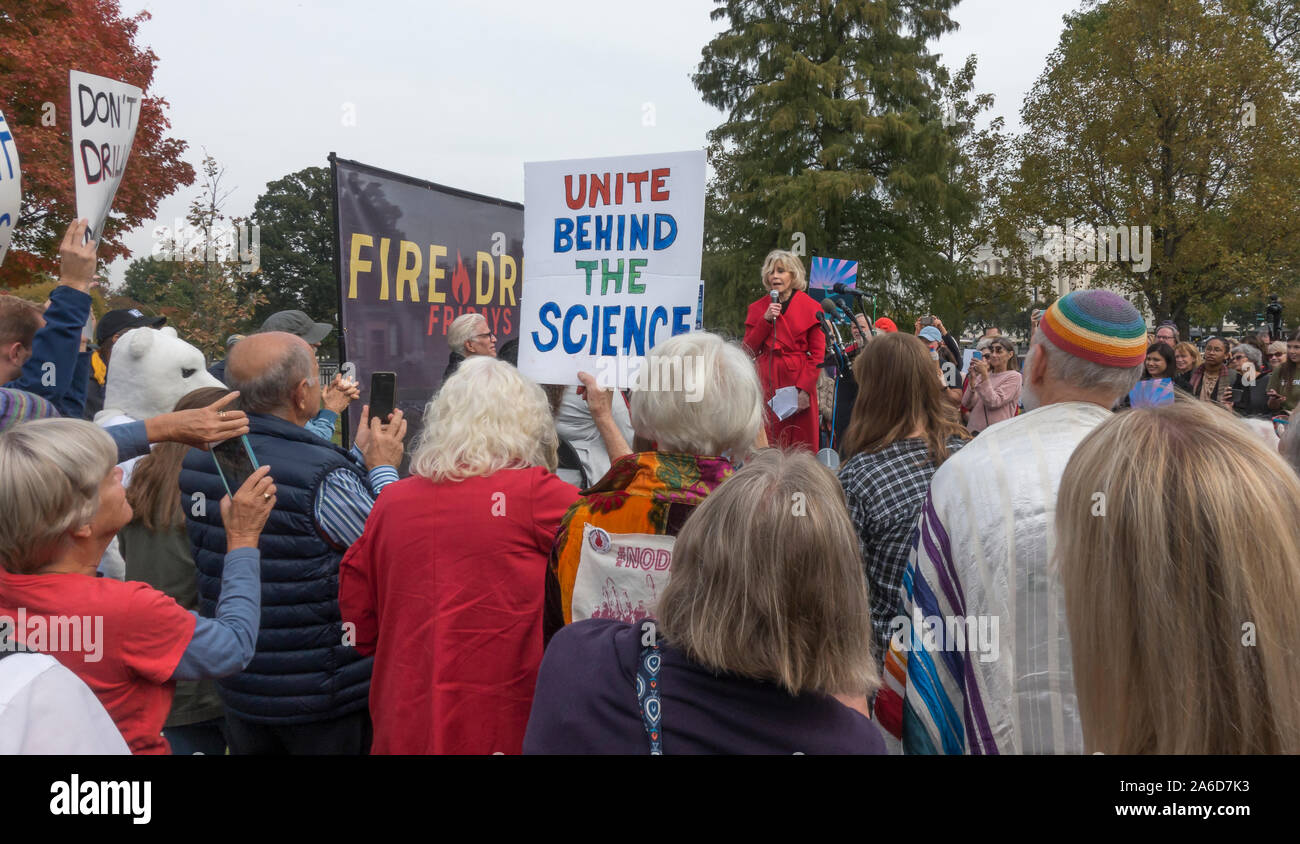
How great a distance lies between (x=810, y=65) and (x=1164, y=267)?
9707 mm

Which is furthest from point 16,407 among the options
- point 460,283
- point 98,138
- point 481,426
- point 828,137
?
point 828,137

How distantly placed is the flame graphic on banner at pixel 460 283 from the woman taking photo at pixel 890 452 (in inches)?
146

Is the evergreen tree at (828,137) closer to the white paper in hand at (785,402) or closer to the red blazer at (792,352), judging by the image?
the red blazer at (792,352)

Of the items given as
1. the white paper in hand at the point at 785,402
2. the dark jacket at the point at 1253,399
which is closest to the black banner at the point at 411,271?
the white paper in hand at the point at 785,402

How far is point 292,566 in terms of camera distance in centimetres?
259

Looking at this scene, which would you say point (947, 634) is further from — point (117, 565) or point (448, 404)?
point (117, 565)

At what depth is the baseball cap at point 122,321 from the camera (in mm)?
4866

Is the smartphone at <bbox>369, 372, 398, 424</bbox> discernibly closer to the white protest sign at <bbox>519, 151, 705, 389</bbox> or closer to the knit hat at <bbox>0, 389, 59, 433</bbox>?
the white protest sign at <bbox>519, 151, 705, 389</bbox>

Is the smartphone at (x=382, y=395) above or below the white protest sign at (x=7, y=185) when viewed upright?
below

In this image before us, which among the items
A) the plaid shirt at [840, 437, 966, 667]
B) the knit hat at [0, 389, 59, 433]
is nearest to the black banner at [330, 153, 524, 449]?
the knit hat at [0, 389, 59, 433]

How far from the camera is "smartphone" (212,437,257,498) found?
8.52 feet

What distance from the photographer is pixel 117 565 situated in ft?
10.5

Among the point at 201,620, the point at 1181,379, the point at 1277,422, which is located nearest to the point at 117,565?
the point at 201,620

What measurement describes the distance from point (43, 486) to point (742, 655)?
1465 mm
